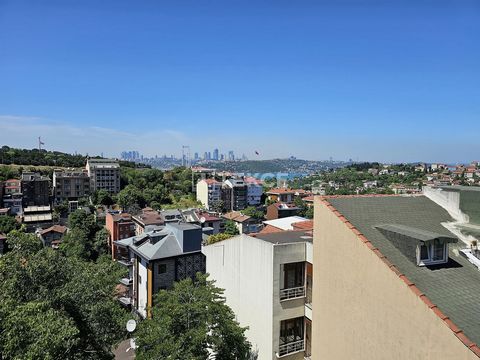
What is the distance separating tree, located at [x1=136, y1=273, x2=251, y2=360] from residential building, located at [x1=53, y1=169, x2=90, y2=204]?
76.1 m

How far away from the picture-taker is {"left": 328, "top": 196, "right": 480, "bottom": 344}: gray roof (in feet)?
22.4

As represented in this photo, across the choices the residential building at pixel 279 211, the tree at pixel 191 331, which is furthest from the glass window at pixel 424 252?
the residential building at pixel 279 211

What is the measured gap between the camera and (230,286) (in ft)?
49.0

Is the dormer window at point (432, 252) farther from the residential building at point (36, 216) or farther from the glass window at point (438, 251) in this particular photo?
the residential building at point (36, 216)

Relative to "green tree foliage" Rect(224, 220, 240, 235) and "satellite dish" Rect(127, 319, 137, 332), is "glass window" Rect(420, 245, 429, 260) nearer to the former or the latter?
"satellite dish" Rect(127, 319, 137, 332)

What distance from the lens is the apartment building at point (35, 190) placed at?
71.9 metres

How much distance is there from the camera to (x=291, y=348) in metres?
12.2

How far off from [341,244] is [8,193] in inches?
3134

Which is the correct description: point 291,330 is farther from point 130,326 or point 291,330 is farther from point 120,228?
point 120,228

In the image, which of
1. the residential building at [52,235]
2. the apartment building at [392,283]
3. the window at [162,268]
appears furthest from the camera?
the residential building at [52,235]

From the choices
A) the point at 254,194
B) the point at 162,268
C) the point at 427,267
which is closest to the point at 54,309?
the point at 427,267

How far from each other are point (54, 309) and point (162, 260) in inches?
555

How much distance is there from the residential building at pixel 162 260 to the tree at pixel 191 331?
1235 cm

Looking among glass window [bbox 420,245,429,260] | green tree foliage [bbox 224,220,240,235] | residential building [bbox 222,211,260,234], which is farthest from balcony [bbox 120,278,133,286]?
residential building [bbox 222,211,260,234]
